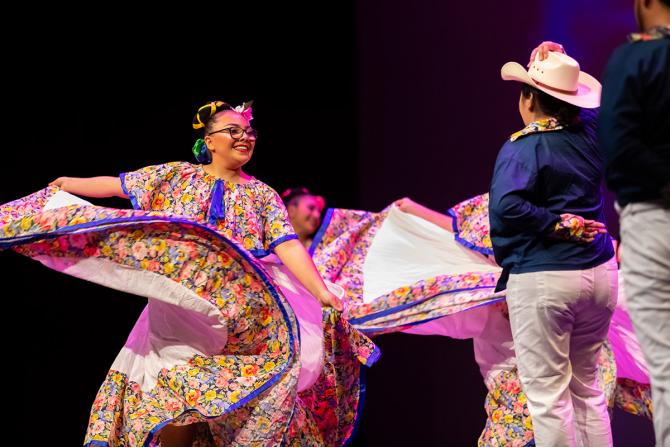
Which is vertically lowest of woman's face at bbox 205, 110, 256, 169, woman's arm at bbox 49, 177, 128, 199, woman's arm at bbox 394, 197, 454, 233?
woman's arm at bbox 394, 197, 454, 233

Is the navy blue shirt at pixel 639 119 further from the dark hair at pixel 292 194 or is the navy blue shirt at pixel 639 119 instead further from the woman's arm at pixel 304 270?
the dark hair at pixel 292 194

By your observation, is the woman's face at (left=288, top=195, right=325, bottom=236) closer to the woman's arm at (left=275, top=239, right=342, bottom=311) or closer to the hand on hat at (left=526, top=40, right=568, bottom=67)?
the woman's arm at (left=275, top=239, right=342, bottom=311)

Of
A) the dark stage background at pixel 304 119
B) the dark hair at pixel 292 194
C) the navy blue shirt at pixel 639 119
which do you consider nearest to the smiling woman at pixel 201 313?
the dark stage background at pixel 304 119

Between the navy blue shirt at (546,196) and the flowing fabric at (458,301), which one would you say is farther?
the flowing fabric at (458,301)

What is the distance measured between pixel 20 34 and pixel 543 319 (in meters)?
3.10

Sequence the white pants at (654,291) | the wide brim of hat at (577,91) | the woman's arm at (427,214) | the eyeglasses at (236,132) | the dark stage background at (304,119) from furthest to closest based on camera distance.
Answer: the dark stage background at (304,119)
the woman's arm at (427,214)
the eyeglasses at (236,132)
the wide brim of hat at (577,91)
the white pants at (654,291)

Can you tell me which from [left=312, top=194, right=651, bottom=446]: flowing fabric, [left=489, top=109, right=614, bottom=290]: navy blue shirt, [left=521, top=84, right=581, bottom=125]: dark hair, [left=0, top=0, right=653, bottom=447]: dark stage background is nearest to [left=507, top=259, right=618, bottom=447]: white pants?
[left=489, top=109, right=614, bottom=290]: navy blue shirt

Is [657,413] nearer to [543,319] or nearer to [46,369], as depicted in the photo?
[543,319]

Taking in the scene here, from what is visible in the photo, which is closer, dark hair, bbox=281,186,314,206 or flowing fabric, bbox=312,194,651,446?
flowing fabric, bbox=312,194,651,446

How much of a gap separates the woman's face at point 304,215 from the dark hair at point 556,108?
2162 millimetres

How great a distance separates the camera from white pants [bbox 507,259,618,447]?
8.38 feet

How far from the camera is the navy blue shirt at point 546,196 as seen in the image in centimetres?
258

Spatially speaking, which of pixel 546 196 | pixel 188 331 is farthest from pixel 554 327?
pixel 188 331

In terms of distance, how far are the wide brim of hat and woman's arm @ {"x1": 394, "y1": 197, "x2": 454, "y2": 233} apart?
3.83ft
